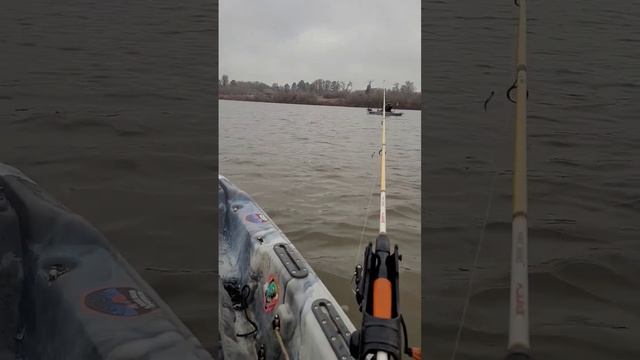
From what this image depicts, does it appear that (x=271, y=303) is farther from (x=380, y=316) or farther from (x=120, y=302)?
(x=380, y=316)

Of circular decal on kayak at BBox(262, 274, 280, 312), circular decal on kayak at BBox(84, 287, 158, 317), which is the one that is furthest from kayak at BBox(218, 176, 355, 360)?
circular decal on kayak at BBox(84, 287, 158, 317)

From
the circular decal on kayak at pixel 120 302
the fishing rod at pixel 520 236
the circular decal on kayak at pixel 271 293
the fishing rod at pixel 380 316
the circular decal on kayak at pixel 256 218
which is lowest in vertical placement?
the circular decal on kayak at pixel 271 293

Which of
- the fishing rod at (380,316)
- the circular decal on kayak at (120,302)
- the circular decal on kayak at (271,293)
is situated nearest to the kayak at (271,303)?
the circular decal on kayak at (271,293)

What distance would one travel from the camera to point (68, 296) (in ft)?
6.63

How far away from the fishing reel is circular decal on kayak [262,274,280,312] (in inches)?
78.0

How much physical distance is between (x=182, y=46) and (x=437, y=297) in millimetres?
9659

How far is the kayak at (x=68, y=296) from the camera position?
68.7 inches

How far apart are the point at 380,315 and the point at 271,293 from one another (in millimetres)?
2459

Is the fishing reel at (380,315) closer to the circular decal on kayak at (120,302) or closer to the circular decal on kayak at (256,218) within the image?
the circular decal on kayak at (120,302)

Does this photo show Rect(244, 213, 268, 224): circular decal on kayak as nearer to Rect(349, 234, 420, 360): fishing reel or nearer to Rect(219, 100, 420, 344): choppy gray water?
Rect(219, 100, 420, 344): choppy gray water

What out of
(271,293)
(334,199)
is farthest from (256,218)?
(334,199)

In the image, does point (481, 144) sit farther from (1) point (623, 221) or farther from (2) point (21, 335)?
(2) point (21, 335)

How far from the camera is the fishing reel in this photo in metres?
1.49

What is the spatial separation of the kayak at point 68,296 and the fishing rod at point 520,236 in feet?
3.72
